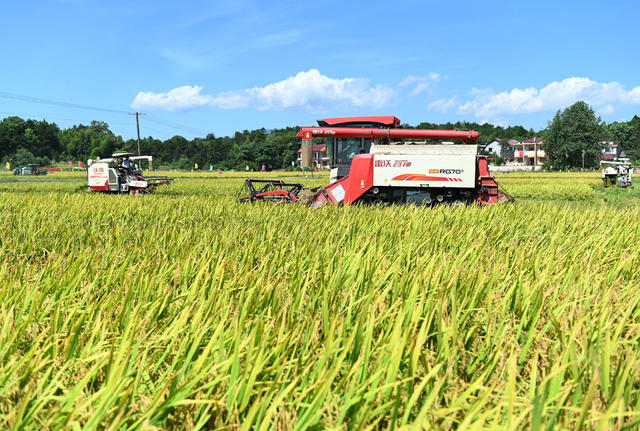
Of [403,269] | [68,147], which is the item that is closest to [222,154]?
[68,147]

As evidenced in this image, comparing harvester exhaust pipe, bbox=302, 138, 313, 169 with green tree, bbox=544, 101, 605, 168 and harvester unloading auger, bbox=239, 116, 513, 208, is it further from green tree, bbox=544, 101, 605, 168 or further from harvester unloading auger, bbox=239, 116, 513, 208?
green tree, bbox=544, 101, 605, 168

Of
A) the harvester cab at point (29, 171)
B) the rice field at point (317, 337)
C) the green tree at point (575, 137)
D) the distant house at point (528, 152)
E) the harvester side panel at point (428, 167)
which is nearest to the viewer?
the rice field at point (317, 337)

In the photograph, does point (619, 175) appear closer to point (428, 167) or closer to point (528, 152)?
point (428, 167)

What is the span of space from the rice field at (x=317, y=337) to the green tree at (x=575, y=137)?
90519mm

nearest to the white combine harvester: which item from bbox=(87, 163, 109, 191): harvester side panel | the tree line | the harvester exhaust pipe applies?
the harvester exhaust pipe

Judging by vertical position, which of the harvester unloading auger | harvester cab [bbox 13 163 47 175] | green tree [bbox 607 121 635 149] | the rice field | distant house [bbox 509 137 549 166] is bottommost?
the rice field

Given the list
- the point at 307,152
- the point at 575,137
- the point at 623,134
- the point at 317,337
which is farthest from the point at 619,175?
the point at 623,134

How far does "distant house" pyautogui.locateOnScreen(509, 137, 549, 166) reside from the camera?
118m

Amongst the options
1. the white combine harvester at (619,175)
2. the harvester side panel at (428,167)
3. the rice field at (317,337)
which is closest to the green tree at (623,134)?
the white combine harvester at (619,175)

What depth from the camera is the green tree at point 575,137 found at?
81.8 m

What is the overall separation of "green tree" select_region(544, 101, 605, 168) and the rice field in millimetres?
90519

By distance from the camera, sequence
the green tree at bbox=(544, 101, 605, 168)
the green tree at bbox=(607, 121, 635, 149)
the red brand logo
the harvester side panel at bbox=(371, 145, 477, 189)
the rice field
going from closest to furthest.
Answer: the rice field < the harvester side panel at bbox=(371, 145, 477, 189) < the red brand logo < the green tree at bbox=(544, 101, 605, 168) < the green tree at bbox=(607, 121, 635, 149)

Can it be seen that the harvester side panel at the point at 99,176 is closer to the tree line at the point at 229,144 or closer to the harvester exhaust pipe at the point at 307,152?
the harvester exhaust pipe at the point at 307,152

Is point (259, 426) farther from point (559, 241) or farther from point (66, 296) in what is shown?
point (559, 241)
